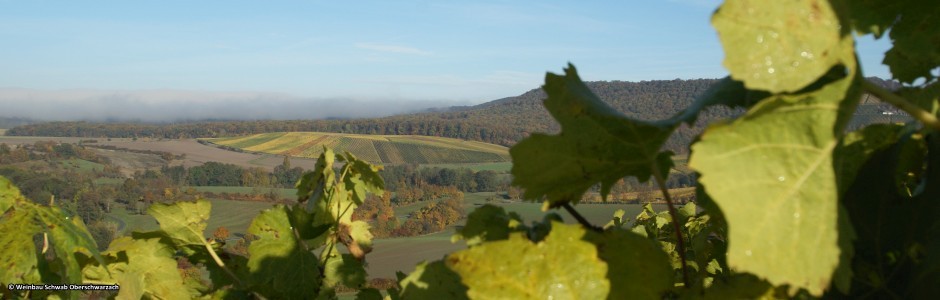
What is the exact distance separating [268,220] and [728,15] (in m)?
2.17

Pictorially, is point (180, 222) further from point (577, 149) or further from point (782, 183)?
point (782, 183)

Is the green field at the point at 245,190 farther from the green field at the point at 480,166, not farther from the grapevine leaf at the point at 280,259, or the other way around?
the grapevine leaf at the point at 280,259

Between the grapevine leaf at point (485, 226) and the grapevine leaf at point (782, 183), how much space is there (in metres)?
0.58

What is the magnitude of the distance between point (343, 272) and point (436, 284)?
1.56 meters

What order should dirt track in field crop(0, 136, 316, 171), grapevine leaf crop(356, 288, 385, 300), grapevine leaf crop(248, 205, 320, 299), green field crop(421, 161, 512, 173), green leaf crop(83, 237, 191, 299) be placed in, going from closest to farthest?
grapevine leaf crop(248, 205, 320, 299) → grapevine leaf crop(356, 288, 385, 300) → green leaf crop(83, 237, 191, 299) → green field crop(421, 161, 512, 173) → dirt track in field crop(0, 136, 316, 171)

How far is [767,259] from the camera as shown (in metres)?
0.77

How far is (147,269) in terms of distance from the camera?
287cm

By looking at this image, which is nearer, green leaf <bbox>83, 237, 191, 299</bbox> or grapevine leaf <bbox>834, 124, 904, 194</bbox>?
grapevine leaf <bbox>834, 124, 904, 194</bbox>

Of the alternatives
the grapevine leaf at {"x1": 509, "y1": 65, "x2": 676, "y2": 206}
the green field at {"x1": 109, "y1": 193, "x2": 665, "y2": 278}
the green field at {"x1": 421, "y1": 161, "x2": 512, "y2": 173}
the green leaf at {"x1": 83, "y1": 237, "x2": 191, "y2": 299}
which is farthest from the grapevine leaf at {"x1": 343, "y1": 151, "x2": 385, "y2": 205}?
the green field at {"x1": 421, "y1": 161, "x2": 512, "y2": 173}

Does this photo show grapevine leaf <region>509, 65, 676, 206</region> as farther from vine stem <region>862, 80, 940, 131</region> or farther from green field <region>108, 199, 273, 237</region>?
green field <region>108, 199, 273, 237</region>

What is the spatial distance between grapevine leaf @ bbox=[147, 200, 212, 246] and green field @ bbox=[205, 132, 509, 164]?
74.8 meters

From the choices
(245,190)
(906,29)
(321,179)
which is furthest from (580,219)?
(245,190)

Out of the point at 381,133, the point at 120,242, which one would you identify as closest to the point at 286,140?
the point at 381,133

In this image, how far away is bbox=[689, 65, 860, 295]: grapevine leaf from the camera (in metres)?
0.76
